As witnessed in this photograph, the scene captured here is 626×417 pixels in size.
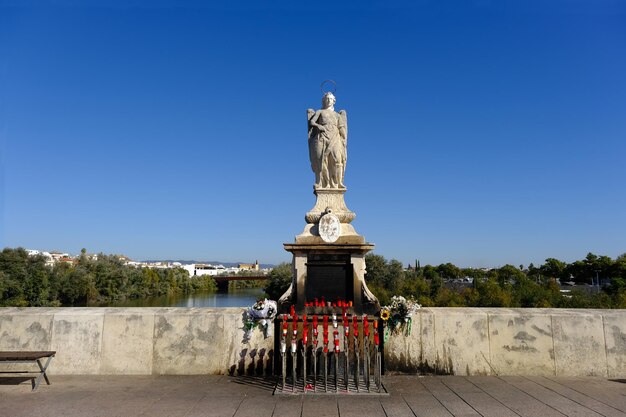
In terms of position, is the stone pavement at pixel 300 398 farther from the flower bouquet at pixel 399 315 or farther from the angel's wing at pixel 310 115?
the angel's wing at pixel 310 115

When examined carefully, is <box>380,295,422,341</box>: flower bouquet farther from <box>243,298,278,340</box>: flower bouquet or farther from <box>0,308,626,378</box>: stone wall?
<box>243,298,278,340</box>: flower bouquet

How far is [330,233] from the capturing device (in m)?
7.19

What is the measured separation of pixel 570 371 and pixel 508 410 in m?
2.41

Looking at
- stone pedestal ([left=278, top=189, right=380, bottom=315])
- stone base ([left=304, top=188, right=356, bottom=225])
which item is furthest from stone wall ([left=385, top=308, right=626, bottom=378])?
stone base ([left=304, top=188, right=356, bottom=225])

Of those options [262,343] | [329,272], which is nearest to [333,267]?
[329,272]

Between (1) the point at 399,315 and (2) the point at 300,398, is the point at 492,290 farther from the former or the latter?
(2) the point at 300,398

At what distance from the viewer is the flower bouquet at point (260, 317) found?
636 cm

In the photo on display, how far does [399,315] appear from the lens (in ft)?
21.0

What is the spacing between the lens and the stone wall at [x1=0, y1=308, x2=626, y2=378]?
6.33 meters

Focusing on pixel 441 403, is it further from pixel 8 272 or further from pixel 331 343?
pixel 8 272

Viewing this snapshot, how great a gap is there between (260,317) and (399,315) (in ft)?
7.21

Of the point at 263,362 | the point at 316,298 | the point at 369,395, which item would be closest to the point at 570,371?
the point at 369,395

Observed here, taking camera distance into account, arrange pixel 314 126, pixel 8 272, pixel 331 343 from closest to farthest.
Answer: pixel 331 343 → pixel 314 126 → pixel 8 272

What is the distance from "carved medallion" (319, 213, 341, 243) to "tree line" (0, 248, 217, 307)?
38.2 meters
